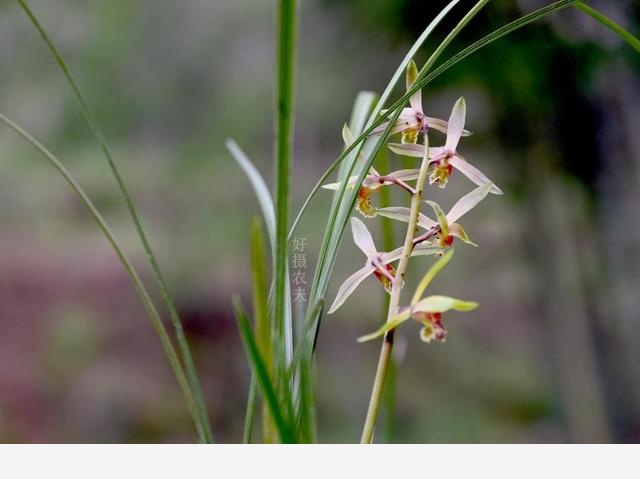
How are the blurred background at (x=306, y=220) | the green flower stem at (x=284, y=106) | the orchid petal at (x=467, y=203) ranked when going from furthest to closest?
the blurred background at (x=306, y=220) → the orchid petal at (x=467, y=203) → the green flower stem at (x=284, y=106)

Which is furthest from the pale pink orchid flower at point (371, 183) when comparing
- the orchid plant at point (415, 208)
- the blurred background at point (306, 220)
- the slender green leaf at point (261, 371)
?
the blurred background at point (306, 220)

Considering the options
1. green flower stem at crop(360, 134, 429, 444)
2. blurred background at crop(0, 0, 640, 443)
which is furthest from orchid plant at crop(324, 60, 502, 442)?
blurred background at crop(0, 0, 640, 443)

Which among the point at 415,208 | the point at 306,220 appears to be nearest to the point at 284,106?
the point at 415,208

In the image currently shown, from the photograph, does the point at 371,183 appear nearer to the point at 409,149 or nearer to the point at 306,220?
the point at 409,149

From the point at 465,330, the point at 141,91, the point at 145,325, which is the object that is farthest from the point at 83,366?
the point at 465,330

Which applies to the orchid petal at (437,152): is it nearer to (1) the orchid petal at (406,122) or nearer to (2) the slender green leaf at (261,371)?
(1) the orchid petal at (406,122)

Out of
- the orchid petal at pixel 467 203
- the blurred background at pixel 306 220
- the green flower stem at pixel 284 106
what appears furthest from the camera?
the blurred background at pixel 306 220
